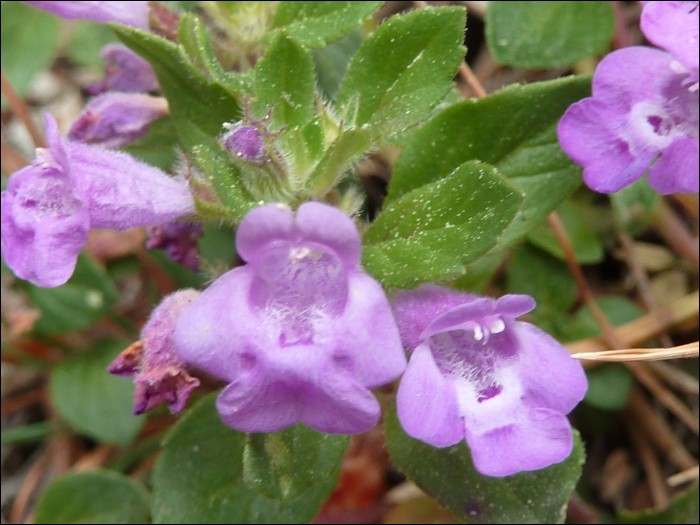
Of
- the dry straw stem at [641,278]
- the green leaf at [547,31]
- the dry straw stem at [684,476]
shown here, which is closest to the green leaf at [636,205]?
the dry straw stem at [641,278]

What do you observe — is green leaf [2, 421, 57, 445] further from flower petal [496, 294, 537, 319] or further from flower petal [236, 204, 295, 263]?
flower petal [496, 294, 537, 319]

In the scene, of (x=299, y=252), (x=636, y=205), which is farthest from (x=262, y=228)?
(x=636, y=205)

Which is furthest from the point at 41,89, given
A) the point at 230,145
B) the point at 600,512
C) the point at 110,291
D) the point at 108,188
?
the point at 600,512

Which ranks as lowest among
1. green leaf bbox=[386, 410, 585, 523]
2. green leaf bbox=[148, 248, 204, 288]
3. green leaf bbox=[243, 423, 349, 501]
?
green leaf bbox=[386, 410, 585, 523]

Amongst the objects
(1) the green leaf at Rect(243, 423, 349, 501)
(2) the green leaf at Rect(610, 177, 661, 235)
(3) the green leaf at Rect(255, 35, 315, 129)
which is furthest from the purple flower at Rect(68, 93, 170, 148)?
(2) the green leaf at Rect(610, 177, 661, 235)

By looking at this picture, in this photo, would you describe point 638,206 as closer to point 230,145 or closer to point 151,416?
point 230,145
